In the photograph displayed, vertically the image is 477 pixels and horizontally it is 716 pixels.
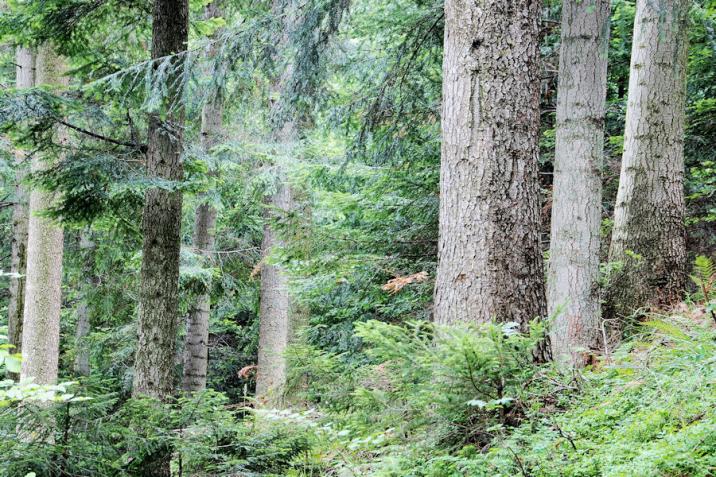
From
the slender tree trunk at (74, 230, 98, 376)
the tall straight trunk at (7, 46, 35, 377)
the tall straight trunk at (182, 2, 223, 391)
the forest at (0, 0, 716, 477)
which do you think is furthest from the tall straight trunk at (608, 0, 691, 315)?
the slender tree trunk at (74, 230, 98, 376)

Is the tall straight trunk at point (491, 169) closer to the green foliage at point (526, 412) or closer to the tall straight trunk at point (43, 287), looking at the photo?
the green foliage at point (526, 412)

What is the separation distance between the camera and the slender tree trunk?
1310 centimetres

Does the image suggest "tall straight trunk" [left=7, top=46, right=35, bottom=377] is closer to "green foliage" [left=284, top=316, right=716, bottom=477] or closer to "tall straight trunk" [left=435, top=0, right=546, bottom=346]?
Result: "tall straight trunk" [left=435, top=0, right=546, bottom=346]

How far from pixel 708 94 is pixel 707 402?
25.3 ft

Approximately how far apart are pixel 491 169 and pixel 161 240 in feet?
13.4

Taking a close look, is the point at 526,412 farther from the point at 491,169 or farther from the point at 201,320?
the point at 201,320

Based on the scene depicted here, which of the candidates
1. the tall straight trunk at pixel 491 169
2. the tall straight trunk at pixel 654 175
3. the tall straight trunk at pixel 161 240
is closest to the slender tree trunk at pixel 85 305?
the tall straight trunk at pixel 161 240

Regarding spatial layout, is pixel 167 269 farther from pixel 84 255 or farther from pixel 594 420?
pixel 84 255

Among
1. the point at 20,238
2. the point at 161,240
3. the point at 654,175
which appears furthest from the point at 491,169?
the point at 20,238

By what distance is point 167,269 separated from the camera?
22.2ft

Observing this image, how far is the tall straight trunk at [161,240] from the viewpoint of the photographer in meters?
6.67

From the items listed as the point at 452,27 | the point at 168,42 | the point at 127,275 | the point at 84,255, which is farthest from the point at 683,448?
the point at 84,255

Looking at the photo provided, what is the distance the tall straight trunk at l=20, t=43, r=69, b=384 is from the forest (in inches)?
1.5

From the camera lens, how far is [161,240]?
677 cm
